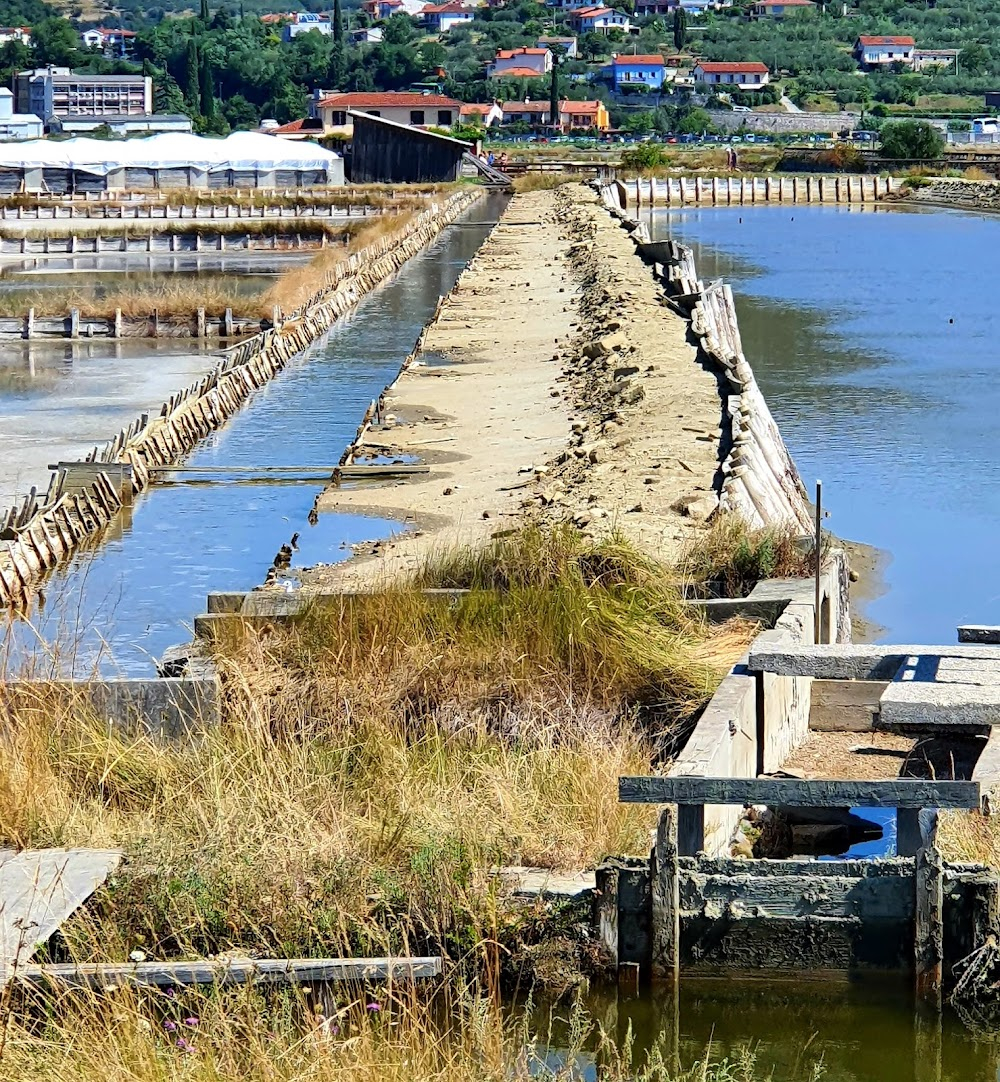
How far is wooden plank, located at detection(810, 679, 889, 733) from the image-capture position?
11148mm

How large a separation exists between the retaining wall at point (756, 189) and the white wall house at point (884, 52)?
102870mm

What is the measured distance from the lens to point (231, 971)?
21.2 feet

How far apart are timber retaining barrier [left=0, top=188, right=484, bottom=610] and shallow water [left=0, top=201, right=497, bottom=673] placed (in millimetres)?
224

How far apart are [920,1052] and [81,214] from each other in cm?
6874

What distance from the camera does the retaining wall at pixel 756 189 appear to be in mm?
94250

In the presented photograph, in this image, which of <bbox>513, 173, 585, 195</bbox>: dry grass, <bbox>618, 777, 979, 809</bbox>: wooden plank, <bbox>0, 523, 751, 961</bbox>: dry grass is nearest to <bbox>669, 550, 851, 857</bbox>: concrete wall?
<bbox>0, 523, 751, 961</bbox>: dry grass

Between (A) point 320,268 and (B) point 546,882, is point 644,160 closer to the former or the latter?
(A) point 320,268

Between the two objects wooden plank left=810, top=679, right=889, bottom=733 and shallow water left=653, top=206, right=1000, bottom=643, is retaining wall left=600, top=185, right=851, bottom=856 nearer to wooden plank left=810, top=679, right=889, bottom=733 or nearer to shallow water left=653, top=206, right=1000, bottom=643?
wooden plank left=810, top=679, right=889, bottom=733

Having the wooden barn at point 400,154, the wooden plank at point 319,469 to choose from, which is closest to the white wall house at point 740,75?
the wooden barn at point 400,154

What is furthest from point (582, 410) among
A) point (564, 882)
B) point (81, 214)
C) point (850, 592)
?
point (81, 214)

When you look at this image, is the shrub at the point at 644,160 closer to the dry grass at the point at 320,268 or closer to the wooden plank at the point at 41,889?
the dry grass at the point at 320,268

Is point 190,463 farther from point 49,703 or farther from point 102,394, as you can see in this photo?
point 49,703

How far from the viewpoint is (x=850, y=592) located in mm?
17062

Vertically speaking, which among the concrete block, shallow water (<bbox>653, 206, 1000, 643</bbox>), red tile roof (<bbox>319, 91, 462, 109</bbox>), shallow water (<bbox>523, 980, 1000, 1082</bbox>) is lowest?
shallow water (<bbox>653, 206, 1000, 643</bbox>)
